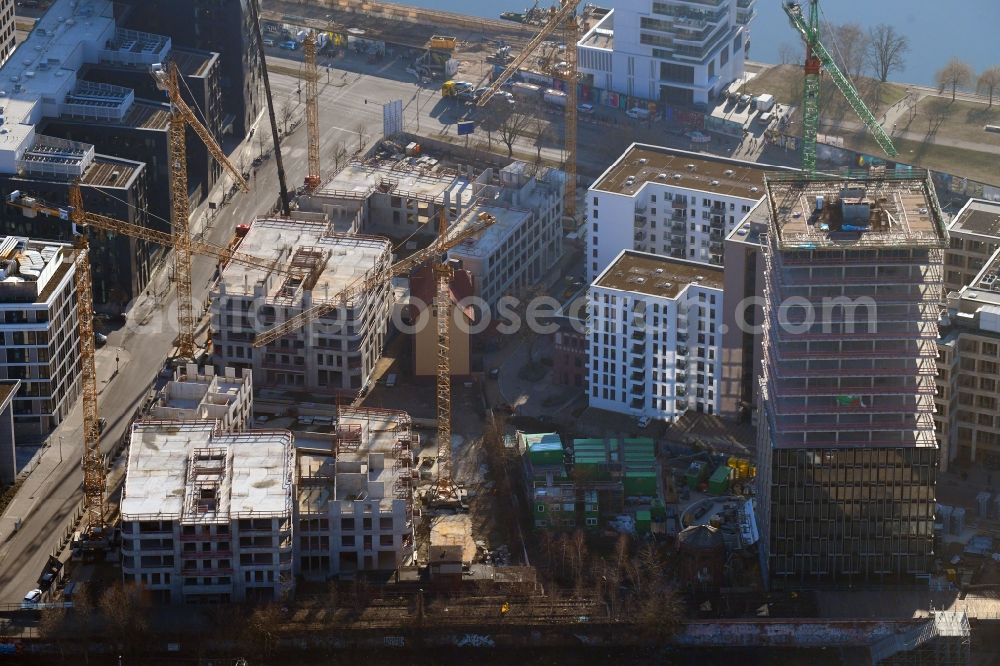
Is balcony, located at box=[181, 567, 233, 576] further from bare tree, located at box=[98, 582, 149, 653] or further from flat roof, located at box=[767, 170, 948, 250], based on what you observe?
flat roof, located at box=[767, 170, 948, 250]

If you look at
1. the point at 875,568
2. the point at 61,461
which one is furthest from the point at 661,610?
the point at 61,461

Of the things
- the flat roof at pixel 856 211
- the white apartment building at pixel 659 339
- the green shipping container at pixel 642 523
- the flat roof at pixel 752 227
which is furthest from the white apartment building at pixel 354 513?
the flat roof at pixel 856 211

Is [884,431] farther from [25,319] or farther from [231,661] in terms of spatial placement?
[25,319]

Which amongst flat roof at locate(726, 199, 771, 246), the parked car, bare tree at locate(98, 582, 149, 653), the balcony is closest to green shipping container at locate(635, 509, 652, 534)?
flat roof at locate(726, 199, 771, 246)

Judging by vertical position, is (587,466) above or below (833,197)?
below

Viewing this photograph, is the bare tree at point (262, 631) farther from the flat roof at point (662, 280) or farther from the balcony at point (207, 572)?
the flat roof at point (662, 280)

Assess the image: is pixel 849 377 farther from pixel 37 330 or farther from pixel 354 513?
pixel 37 330
